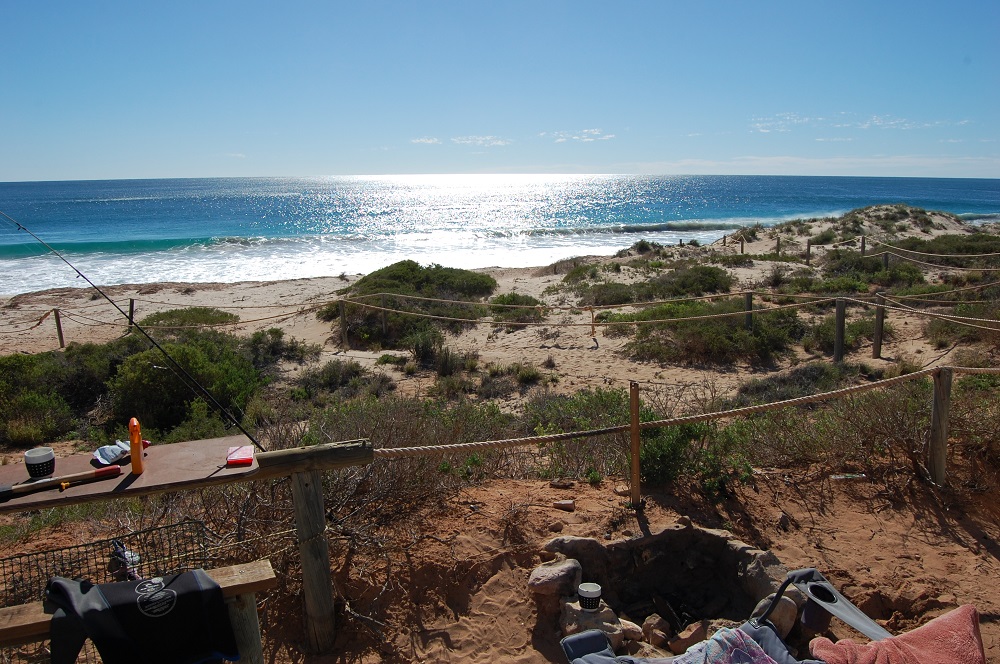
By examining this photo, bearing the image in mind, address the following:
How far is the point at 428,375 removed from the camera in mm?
9758

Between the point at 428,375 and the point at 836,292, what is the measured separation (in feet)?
30.0

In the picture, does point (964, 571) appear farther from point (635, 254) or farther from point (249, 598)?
point (635, 254)

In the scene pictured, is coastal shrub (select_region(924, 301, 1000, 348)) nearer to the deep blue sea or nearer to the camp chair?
the camp chair

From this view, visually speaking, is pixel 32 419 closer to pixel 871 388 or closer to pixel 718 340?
pixel 871 388

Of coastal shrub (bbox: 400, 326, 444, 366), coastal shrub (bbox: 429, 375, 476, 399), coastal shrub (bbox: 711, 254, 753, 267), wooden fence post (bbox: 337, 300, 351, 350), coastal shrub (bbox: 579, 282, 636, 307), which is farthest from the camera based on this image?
coastal shrub (bbox: 711, 254, 753, 267)

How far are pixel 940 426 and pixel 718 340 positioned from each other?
5569 millimetres

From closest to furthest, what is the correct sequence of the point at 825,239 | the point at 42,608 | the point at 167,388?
the point at 42,608 → the point at 167,388 → the point at 825,239

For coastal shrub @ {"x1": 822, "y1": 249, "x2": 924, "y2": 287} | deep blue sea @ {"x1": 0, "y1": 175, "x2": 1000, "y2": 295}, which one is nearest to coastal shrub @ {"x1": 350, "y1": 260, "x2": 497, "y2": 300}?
deep blue sea @ {"x1": 0, "y1": 175, "x2": 1000, "y2": 295}

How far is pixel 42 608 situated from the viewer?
190 centimetres

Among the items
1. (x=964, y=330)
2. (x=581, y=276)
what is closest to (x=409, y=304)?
(x=581, y=276)

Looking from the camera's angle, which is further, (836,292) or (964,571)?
(836,292)

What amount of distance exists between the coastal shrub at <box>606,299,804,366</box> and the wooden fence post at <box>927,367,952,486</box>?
195 inches

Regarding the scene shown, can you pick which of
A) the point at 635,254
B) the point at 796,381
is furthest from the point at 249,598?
the point at 635,254

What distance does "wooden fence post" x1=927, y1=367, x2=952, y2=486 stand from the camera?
4.11 meters
